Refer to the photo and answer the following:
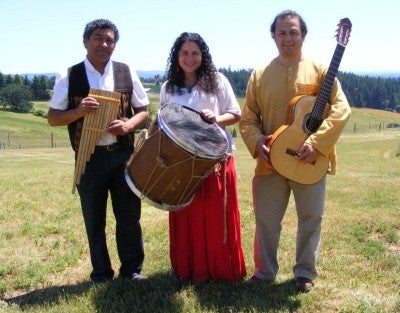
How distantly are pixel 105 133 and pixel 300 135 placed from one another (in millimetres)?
1770

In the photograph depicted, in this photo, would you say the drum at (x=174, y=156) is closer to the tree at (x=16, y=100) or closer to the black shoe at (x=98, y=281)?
the black shoe at (x=98, y=281)

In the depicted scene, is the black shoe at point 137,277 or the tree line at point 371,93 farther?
the tree line at point 371,93

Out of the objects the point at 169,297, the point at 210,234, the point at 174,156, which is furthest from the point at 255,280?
the point at 174,156

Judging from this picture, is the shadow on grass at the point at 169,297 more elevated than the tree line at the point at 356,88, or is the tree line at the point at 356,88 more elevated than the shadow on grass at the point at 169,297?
the shadow on grass at the point at 169,297

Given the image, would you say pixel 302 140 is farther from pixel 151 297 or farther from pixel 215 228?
pixel 151 297

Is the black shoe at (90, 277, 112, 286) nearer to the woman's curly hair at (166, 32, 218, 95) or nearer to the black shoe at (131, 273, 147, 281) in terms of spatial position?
the black shoe at (131, 273, 147, 281)

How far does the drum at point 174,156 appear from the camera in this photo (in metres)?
3.87

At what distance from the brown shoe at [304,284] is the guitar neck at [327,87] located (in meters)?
1.57

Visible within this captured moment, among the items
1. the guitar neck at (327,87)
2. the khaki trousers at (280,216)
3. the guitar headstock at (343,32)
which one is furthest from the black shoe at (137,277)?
the guitar headstock at (343,32)

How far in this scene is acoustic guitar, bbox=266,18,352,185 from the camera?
4.09 metres

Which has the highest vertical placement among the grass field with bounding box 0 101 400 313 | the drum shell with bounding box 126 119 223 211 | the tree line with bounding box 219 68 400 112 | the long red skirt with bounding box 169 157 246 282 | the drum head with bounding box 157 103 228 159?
the drum head with bounding box 157 103 228 159

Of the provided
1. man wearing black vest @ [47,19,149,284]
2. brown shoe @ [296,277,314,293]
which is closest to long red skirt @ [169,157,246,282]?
man wearing black vest @ [47,19,149,284]

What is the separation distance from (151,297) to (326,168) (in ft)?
6.65

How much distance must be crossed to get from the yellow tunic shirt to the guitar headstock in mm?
290
